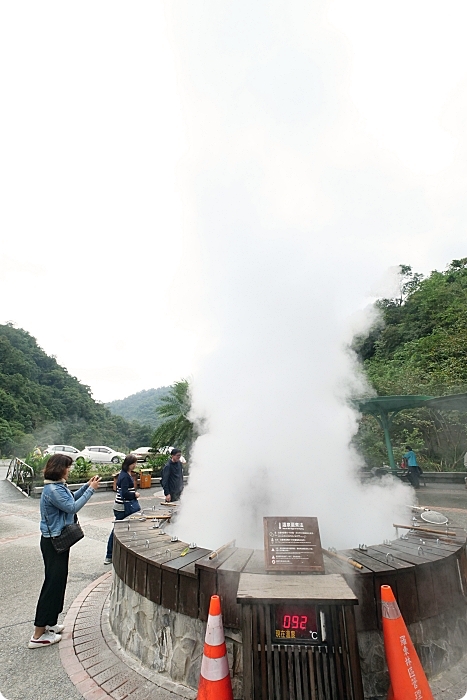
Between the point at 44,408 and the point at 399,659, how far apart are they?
186 ft

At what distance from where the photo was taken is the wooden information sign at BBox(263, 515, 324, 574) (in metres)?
2.54

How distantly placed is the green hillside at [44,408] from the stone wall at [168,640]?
1576 inches

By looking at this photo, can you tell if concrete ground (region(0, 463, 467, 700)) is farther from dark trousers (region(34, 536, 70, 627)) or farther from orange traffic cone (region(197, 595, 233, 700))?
A: orange traffic cone (region(197, 595, 233, 700))

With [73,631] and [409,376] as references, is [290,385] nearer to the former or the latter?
[73,631]

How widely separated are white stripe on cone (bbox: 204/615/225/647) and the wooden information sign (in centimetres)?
46

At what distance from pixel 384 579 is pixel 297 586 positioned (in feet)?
1.97

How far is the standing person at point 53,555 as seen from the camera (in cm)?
323

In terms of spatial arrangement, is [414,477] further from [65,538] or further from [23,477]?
[23,477]

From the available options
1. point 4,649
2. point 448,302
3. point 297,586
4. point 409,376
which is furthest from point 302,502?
point 448,302

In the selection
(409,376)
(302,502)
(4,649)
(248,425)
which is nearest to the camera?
(4,649)

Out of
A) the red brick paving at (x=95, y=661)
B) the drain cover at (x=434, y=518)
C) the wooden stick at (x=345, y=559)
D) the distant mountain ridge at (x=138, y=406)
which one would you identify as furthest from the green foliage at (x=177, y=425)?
the distant mountain ridge at (x=138, y=406)

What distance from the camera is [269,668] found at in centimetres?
202

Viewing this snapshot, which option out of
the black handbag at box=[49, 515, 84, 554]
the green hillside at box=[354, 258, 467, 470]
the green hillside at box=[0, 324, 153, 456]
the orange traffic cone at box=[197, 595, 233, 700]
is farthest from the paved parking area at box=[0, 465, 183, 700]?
the green hillside at box=[0, 324, 153, 456]

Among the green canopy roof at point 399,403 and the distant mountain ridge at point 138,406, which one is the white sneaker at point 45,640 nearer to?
the green canopy roof at point 399,403
